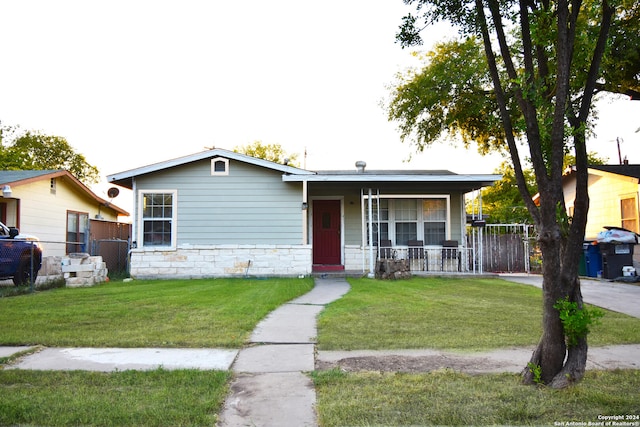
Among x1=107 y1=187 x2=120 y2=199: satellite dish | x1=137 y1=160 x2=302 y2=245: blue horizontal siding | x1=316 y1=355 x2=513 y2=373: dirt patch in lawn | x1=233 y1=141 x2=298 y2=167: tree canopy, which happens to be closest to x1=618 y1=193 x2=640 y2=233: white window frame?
x1=137 y1=160 x2=302 y2=245: blue horizontal siding

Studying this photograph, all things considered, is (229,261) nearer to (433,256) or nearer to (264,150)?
(433,256)

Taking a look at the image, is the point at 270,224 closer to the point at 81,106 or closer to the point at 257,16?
the point at 257,16

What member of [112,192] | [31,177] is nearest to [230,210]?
[31,177]

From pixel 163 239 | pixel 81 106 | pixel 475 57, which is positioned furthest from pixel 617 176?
pixel 81 106

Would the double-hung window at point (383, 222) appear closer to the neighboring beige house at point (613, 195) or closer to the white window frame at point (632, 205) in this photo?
the neighboring beige house at point (613, 195)

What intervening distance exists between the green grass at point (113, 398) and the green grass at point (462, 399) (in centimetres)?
90

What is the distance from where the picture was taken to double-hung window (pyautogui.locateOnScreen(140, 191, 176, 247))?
14344 mm

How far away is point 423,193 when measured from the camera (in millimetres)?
15609

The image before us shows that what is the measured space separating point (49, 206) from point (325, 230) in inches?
394

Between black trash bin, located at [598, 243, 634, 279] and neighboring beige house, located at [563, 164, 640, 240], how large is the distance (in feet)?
7.96

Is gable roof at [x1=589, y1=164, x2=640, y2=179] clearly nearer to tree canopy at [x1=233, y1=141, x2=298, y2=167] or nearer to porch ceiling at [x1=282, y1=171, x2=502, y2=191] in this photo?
porch ceiling at [x1=282, y1=171, x2=502, y2=191]

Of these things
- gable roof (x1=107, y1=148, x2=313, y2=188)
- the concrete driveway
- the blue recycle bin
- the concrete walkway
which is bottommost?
the concrete driveway

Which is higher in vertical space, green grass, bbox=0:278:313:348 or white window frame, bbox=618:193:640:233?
white window frame, bbox=618:193:640:233

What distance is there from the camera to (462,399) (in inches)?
144
